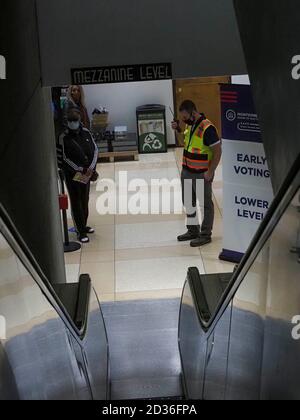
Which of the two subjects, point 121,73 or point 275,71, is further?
point 121,73

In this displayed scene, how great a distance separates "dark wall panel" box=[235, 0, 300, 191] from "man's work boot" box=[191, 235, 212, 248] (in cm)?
462

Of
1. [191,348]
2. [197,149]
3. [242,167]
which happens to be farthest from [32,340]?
[197,149]

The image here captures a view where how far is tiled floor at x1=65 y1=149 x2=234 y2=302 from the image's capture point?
778 centimetres

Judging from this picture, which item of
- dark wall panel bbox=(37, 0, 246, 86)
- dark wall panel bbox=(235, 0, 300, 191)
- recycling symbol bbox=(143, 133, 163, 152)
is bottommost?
recycling symbol bbox=(143, 133, 163, 152)

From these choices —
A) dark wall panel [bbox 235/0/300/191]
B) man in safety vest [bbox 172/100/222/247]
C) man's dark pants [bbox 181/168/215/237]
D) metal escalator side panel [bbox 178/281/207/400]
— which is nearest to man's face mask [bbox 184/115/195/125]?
man in safety vest [bbox 172/100/222/247]

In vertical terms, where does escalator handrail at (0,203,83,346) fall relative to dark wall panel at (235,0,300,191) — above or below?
below

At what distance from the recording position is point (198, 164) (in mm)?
8383

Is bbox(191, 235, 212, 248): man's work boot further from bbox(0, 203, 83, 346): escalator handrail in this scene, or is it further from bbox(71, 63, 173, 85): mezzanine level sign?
bbox(0, 203, 83, 346): escalator handrail

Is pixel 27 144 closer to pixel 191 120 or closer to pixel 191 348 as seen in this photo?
pixel 191 348

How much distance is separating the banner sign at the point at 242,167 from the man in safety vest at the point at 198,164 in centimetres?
63

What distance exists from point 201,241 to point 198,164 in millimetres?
1049

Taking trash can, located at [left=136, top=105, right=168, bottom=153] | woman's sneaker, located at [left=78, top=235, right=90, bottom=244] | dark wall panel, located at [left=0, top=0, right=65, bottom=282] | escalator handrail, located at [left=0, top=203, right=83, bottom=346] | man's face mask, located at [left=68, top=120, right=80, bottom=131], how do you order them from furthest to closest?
trash can, located at [left=136, top=105, right=168, bottom=153], woman's sneaker, located at [left=78, top=235, right=90, bottom=244], man's face mask, located at [left=68, top=120, right=80, bottom=131], dark wall panel, located at [left=0, top=0, right=65, bottom=282], escalator handrail, located at [left=0, top=203, right=83, bottom=346]
